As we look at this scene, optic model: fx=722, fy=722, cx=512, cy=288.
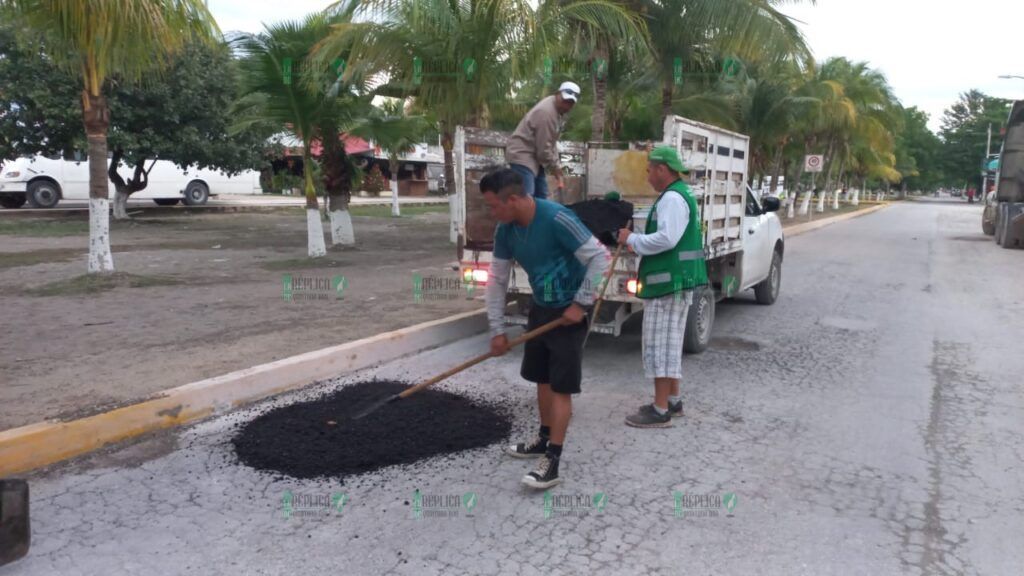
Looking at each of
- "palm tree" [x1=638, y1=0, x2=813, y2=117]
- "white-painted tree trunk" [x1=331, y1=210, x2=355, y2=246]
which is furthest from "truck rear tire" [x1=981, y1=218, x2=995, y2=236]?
"white-painted tree trunk" [x1=331, y1=210, x2=355, y2=246]

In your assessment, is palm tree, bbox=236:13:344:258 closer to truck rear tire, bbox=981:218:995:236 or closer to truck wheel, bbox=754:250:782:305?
truck wheel, bbox=754:250:782:305

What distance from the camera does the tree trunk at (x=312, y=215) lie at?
12188mm

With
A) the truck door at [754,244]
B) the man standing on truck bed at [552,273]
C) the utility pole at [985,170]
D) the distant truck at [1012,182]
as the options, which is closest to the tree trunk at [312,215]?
the truck door at [754,244]

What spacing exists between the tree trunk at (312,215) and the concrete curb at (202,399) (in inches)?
227

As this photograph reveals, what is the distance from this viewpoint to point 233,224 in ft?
68.8

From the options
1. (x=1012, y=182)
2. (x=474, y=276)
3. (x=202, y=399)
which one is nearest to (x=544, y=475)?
(x=202, y=399)

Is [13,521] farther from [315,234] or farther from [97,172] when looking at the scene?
[315,234]

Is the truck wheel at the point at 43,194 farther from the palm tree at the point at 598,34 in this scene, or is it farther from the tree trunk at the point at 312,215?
the palm tree at the point at 598,34

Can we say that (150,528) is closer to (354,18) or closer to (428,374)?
(428,374)

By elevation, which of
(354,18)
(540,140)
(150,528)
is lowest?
(150,528)

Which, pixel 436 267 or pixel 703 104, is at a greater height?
pixel 703 104

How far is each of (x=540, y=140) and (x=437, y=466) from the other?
10.6 ft

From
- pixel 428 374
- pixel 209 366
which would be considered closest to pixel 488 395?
pixel 428 374

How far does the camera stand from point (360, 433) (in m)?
4.64
